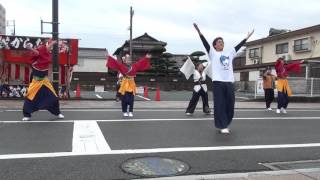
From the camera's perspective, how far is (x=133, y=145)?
745cm

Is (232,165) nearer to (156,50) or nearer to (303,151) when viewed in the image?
(303,151)

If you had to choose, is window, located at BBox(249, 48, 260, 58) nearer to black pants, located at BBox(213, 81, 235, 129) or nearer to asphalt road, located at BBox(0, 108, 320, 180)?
asphalt road, located at BBox(0, 108, 320, 180)

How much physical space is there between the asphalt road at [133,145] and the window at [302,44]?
2688cm

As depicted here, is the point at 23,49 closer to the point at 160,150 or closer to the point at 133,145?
the point at 133,145

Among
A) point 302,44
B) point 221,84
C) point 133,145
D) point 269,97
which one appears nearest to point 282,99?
point 269,97

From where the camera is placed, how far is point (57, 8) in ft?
61.3

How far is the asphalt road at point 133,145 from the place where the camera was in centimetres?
588

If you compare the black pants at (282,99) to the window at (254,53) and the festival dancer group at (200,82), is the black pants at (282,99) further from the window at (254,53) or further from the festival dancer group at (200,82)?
the window at (254,53)

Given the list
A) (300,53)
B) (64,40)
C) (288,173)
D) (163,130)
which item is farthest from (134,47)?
(288,173)

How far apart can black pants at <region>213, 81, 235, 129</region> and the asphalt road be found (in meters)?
0.29

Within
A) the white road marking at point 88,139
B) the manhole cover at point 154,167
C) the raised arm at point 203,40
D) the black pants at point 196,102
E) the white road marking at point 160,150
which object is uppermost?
the raised arm at point 203,40

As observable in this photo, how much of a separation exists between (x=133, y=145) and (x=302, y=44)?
3235cm

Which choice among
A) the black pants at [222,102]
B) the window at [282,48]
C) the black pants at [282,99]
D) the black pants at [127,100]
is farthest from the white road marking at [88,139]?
the window at [282,48]

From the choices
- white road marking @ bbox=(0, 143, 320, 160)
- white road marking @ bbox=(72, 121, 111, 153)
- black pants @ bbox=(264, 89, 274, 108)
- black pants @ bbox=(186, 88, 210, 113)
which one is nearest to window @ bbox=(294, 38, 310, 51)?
black pants @ bbox=(264, 89, 274, 108)
